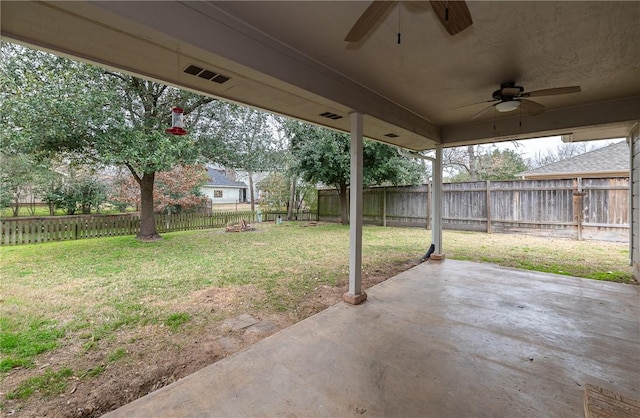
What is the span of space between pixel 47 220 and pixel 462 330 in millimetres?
9091

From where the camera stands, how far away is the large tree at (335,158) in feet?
29.7

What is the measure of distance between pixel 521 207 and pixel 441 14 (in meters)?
8.18

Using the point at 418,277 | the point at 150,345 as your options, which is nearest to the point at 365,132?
the point at 418,277

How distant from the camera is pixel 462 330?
2594 millimetres

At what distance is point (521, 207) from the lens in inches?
311

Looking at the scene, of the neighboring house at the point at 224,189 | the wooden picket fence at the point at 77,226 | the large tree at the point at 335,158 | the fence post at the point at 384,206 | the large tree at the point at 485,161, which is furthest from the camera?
the neighboring house at the point at 224,189

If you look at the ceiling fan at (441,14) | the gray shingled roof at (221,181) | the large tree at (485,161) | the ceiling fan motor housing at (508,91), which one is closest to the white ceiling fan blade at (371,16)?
the ceiling fan at (441,14)

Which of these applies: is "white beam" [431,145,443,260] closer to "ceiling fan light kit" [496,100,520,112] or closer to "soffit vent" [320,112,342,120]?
"ceiling fan light kit" [496,100,520,112]

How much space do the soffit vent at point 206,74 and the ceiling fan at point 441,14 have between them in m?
1.17

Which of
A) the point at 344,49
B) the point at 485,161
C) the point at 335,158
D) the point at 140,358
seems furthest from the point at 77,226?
the point at 485,161

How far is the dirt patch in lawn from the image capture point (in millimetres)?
1770

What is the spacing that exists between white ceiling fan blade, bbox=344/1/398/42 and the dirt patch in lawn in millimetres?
2473

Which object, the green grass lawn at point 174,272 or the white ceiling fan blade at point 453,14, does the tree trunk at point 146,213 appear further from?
the white ceiling fan blade at point 453,14

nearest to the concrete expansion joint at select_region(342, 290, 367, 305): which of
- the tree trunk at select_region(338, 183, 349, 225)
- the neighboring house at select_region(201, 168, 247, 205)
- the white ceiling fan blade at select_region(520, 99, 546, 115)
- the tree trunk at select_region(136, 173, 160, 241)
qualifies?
the white ceiling fan blade at select_region(520, 99, 546, 115)
